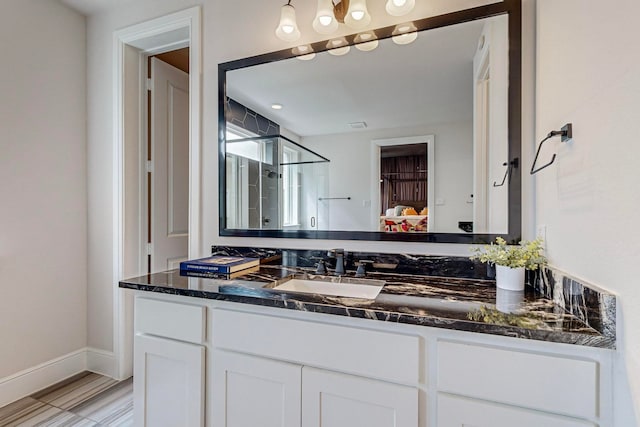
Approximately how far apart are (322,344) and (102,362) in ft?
6.96

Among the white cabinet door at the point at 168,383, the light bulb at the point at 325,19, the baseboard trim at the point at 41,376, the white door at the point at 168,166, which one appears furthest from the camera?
the white door at the point at 168,166

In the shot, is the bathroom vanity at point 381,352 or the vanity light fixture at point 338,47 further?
the vanity light fixture at point 338,47

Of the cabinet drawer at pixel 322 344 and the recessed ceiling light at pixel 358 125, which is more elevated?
the recessed ceiling light at pixel 358 125

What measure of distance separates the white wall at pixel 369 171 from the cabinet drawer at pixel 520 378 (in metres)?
0.69

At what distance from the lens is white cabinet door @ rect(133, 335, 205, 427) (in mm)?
1275

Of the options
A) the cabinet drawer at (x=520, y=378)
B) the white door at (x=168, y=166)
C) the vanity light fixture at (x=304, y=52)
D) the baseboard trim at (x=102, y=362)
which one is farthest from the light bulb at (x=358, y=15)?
the baseboard trim at (x=102, y=362)

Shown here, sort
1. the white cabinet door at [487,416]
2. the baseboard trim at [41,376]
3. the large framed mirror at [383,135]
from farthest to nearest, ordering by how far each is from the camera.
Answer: the baseboard trim at [41,376] → the large framed mirror at [383,135] → the white cabinet door at [487,416]

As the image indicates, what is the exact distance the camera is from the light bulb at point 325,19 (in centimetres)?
152

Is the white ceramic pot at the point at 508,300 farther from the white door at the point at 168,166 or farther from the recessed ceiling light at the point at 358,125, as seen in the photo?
the white door at the point at 168,166

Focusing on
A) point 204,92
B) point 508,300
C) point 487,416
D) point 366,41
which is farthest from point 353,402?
point 204,92

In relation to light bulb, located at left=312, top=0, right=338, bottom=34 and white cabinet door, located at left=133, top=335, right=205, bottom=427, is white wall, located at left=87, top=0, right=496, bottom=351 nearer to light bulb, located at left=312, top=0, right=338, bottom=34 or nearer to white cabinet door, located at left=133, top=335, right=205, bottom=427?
light bulb, located at left=312, top=0, right=338, bottom=34

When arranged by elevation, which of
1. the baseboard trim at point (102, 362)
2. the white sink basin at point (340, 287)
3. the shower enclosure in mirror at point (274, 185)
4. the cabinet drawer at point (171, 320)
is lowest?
the baseboard trim at point (102, 362)

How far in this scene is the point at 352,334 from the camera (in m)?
1.02

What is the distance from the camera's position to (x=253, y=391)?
1.17m
